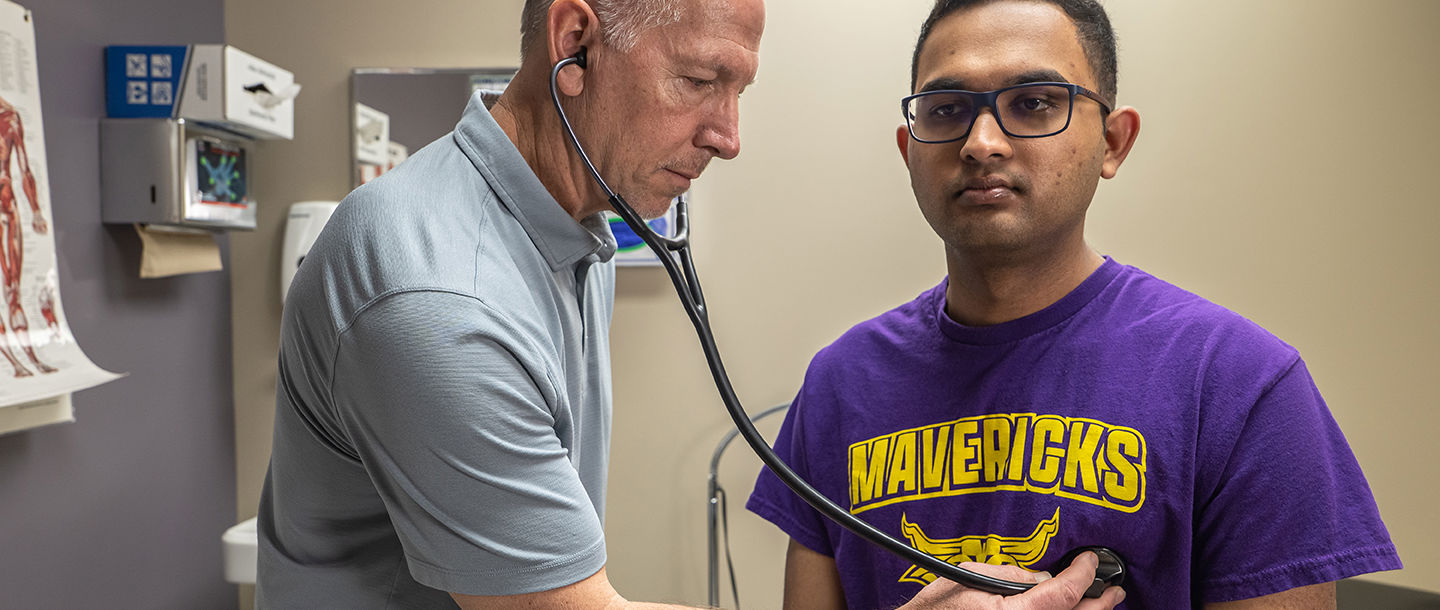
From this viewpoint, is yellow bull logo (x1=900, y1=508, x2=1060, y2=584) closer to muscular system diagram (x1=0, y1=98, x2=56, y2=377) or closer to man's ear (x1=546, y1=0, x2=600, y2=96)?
man's ear (x1=546, y1=0, x2=600, y2=96)

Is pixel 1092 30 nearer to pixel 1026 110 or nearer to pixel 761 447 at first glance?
pixel 1026 110

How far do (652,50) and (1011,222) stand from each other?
364 millimetres

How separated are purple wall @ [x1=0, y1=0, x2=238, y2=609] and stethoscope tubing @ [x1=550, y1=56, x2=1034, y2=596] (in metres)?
1.32

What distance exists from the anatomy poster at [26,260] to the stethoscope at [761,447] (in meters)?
1.17

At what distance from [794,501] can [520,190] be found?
0.48m

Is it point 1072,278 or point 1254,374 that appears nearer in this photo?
point 1254,374

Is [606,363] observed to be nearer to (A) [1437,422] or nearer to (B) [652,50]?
(B) [652,50]

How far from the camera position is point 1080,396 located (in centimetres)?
92

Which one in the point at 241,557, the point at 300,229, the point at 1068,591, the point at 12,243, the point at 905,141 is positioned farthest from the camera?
the point at 300,229

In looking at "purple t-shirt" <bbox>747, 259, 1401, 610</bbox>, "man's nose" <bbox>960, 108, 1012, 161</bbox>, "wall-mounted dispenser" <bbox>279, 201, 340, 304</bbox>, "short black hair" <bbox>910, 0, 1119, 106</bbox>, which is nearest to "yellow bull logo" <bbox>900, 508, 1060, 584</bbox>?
"purple t-shirt" <bbox>747, 259, 1401, 610</bbox>

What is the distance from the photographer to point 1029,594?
776 millimetres

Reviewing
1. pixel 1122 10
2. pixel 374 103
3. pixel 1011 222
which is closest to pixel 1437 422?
pixel 1122 10

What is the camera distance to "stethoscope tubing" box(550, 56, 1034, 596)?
0.75 m

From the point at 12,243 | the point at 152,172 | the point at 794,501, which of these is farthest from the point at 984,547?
the point at 152,172
